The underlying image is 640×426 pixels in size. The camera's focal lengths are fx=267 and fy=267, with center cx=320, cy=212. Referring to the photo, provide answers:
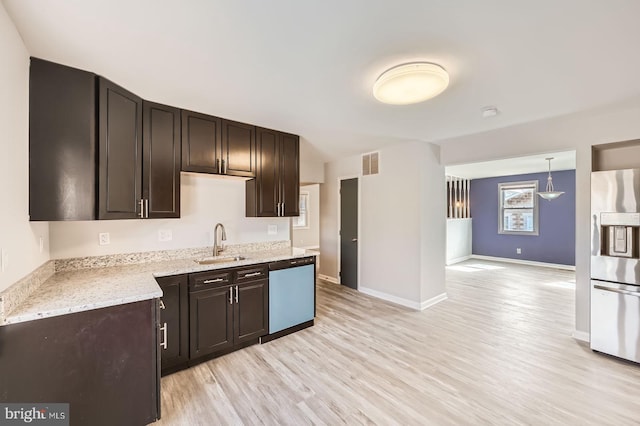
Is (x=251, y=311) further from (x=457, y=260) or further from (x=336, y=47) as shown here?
(x=457, y=260)

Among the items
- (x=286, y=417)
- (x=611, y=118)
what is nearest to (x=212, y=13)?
(x=286, y=417)

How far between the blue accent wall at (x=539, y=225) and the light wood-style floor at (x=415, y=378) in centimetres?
393

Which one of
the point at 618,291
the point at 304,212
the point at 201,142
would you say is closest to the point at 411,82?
the point at 201,142

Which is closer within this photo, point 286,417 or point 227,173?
point 286,417

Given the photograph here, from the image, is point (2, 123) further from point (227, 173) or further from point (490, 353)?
point (490, 353)

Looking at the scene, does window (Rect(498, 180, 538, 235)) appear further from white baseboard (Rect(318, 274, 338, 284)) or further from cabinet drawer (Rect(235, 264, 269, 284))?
cabinet drawer (Rect(235, 264, 269, 284))

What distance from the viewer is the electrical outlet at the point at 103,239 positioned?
100 inches

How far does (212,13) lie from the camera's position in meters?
1.42

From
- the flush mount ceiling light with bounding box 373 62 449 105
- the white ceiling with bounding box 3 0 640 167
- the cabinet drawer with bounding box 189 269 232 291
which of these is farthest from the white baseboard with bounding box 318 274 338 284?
the flush mount ceiling light with bounding box 373 62 449 105

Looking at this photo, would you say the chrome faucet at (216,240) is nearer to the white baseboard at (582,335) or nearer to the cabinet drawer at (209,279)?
the cabinet drawer at (209,279)

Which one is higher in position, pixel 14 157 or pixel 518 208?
pixel 14 157

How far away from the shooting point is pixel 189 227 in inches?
121

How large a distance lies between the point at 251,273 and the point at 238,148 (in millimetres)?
1463

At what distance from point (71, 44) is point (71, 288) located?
1619 mm
